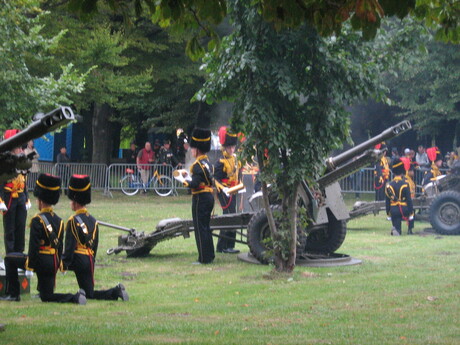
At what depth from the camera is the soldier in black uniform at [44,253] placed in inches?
379

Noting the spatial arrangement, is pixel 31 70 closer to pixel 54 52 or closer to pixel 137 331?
pixel 54 52

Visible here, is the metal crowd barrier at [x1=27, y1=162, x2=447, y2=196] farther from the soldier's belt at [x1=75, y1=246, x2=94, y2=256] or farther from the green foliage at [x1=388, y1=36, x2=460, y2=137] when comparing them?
the soldier's belt at [x1=75, y1=246, x2=94, y2=256]

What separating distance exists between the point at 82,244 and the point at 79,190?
631 millimetres

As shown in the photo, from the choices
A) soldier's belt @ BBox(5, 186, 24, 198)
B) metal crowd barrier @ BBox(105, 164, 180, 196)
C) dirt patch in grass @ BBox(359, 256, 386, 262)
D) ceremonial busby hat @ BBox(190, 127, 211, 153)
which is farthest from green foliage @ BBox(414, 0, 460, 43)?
metal crowd barrier @ BBox(105, 164, 180, 196)

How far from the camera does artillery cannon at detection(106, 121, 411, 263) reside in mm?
13477

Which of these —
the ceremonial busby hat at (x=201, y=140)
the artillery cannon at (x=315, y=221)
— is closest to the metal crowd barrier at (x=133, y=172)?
the artillery cannon at (x=315, y=221)

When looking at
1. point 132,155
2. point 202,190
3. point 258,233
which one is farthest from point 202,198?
point 132,155

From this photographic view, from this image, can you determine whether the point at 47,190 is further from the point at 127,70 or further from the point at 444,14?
the point at 127,70

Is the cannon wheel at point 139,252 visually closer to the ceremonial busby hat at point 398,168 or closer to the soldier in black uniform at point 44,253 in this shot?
the soldier in black uniform at point 44,253

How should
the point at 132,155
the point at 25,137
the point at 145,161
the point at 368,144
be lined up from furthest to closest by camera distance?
the point at 132,155
the point at 145,161
the point at 368,144
the point at 25,137

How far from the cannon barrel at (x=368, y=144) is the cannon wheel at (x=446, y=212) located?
535 centimetres

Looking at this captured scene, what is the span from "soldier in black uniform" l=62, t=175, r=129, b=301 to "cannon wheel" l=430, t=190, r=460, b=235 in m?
10.8

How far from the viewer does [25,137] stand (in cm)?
702

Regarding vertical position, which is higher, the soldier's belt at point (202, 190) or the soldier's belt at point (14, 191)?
the soldier's belt at point (202, 190)
